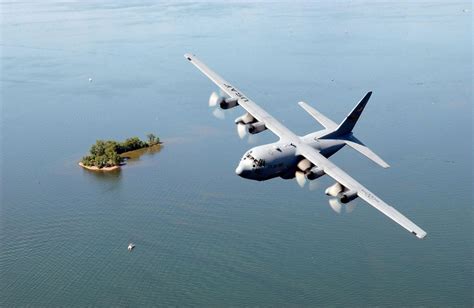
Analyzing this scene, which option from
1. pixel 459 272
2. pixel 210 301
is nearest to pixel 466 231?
pixel 459 272

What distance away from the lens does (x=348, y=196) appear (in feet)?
181

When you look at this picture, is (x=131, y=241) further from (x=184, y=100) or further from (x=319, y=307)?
(x=184, y=100)

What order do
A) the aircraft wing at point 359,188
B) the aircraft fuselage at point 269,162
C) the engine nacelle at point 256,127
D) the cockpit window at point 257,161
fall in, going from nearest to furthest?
1. the aircraft wing at point 359,188
2. the cockpit window at point 257,161
3. the aircraft fuselage at point 269,162
4. the engine nacelle at point 256,127

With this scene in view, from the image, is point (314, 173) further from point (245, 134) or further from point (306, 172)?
point (245, 134)

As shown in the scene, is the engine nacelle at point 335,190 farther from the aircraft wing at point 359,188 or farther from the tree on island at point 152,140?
the tree on island at point 152,140

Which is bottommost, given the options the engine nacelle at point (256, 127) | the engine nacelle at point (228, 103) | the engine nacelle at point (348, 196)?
the engine nacelle at point (348, 196)

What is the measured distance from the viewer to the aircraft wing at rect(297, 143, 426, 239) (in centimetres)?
5091

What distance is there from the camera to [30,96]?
16288 cm

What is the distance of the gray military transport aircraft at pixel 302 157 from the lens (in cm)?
5525

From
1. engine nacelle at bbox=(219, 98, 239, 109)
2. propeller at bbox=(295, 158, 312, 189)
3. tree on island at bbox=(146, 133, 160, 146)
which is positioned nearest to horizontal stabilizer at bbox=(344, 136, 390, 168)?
propeller at bbox=(295, 158, 312, 189)

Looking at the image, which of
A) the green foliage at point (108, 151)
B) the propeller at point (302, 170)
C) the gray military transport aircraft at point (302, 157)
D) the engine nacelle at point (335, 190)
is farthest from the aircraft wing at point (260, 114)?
the green foliage at point (108, 151)

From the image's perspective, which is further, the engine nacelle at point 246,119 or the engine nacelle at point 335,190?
the engine nacelle at point 246,119

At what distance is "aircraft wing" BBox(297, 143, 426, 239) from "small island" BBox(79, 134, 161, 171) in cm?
6771

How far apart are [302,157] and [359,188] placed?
27.6 feet
